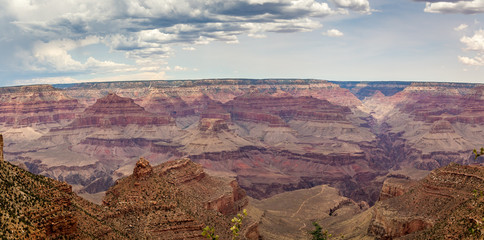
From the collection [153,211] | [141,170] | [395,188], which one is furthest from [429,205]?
[141,170]

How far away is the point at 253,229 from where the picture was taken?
316 feet

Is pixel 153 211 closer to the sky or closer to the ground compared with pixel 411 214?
closer to the sky

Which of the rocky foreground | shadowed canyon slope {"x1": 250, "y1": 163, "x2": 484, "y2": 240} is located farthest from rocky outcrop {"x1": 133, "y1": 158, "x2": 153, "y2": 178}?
shadowed canyon slope {"x1": 250, "y1": 163, "x2": 484, "y2": 240}

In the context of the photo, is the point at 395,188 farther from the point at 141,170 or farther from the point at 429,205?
the point at 141,170

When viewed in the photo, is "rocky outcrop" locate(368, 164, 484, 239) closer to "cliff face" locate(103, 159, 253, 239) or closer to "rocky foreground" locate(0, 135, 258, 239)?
"rocky foreground" locate(0, 135, 258, 239)

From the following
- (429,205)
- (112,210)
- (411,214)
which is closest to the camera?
(112,210)

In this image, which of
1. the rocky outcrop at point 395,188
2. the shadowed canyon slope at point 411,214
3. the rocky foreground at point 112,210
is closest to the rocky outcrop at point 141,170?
the rocky foreground at point 112,210

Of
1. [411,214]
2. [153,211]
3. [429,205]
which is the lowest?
[411,214]

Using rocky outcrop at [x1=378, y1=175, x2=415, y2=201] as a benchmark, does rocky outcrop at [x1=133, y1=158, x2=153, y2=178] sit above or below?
above

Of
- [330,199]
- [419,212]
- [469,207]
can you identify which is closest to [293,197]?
[330,199]

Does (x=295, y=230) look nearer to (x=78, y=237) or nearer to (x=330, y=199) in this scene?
(x=330, y=199)

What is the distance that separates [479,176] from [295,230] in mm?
47980

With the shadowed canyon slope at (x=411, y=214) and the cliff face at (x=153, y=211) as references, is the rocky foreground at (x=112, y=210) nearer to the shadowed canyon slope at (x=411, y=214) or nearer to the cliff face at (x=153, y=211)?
the cliff face at (x=153, y=211)

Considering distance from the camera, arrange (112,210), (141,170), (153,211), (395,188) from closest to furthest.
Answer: (112,210)
(153,211)
(141,170)
(395,188)
